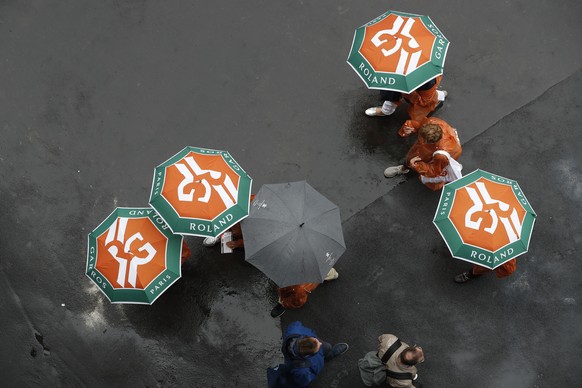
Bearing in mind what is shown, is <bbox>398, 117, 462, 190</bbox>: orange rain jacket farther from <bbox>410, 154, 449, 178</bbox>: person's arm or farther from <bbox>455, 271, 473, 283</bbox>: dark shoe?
<bbox>455, 271, 473, 283</bbox>: dark shoe

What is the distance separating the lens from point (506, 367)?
8.16 meters

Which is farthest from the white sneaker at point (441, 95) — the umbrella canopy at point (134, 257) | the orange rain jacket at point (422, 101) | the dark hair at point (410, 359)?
the umbrella canopy at point (134, 257)

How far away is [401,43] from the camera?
7781mm

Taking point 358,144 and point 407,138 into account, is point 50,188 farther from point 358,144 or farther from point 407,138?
point 407,138

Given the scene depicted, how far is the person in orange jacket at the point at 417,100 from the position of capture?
324 inches

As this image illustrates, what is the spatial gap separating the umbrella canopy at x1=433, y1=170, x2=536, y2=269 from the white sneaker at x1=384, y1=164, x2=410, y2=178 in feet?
4.45

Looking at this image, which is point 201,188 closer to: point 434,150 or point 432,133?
point 432,133

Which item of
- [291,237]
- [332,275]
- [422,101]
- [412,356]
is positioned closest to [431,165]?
[422,101]

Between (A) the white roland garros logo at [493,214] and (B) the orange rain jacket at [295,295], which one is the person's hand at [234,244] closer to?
(B) the orange rain jacket at [295,295]

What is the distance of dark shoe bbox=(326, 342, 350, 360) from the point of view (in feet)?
26.2

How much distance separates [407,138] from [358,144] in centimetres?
82

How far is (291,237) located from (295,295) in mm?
1413

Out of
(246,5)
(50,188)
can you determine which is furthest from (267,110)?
(50,188)

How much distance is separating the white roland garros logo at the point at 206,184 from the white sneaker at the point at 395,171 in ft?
9.38
